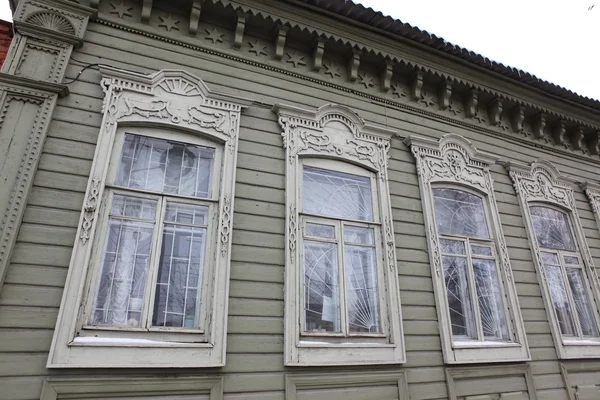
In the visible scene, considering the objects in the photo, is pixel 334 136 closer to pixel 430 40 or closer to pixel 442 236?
pixel 442 236

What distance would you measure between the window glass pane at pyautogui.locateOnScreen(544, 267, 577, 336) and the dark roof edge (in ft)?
9.14

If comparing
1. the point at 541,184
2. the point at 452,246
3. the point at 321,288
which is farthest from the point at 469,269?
the point at 541,184

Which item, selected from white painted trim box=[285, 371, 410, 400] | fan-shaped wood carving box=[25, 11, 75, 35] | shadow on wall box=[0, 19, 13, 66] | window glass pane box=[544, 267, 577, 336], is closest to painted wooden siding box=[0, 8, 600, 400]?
white painted trim box=[285, 371, 410, 400]

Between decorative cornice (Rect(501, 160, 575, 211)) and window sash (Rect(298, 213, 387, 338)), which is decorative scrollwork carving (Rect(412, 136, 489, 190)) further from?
window sash (Rect(298, 213, 387, 338))

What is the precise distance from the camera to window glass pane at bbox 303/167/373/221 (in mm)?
4098

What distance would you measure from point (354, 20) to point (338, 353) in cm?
385

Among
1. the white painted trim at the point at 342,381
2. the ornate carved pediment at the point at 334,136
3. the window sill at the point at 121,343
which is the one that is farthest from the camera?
the ornate carved pediment at the point at 334,136

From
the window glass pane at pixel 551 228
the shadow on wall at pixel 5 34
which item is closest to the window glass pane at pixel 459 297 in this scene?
the window glass pane at pixel 551 228

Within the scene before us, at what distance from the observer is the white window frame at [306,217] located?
3432 millimetres

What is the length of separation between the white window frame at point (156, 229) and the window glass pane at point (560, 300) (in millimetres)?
4393

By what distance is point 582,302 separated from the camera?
17.0ft

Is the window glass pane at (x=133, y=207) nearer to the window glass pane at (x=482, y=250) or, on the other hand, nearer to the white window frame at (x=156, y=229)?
the white window frame at (x=156, y=229)

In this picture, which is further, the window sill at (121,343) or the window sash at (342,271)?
the window sash at (342,271)

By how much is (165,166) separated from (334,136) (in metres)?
1.93
